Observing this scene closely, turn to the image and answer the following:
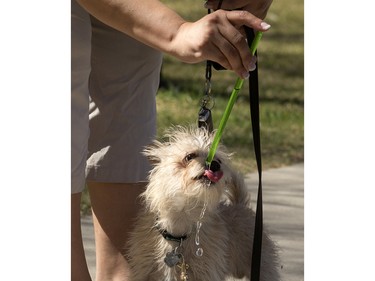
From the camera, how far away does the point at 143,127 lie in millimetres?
4359

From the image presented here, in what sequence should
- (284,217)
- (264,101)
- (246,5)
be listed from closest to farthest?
(246,5)
(284,217)
(264,101)

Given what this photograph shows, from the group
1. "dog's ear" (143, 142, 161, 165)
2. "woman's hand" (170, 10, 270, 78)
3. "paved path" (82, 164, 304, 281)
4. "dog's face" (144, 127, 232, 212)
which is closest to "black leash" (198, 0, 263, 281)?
"dog's face" (144, 127, 232, 212)

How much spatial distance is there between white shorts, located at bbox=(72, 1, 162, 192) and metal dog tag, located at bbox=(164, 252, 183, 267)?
1.83 ft

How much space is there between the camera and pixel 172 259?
386 cm

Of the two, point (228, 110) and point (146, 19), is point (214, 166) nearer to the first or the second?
point (228, 110)

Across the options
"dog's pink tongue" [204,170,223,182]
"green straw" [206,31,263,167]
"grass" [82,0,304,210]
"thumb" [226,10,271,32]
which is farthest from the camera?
"grass" [82,0,304,210]

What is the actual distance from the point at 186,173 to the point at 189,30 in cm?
84

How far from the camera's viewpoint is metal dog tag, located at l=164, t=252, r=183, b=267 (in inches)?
152

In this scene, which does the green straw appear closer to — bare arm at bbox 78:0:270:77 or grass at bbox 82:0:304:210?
bare arm at bbox 78:0:270:77

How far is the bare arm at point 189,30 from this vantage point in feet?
9.53

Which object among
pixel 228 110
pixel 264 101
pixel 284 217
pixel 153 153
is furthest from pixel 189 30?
pixel 264 101
